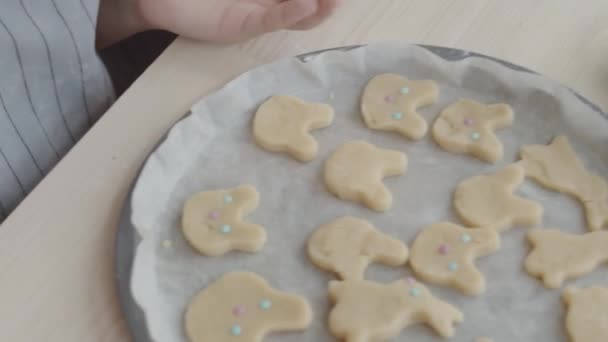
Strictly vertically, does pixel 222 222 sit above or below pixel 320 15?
below

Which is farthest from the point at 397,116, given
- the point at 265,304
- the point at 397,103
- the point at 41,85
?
the point at 41,85

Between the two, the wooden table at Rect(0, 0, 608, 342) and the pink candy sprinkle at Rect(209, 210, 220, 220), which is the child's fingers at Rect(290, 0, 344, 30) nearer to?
the wooden table at Rect(0, 0, 608, 342)

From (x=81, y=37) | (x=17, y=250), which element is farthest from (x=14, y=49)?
(x=17, y=250)

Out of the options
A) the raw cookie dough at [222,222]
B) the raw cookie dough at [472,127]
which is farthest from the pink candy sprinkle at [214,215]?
the raw cookie dough at [472,127]

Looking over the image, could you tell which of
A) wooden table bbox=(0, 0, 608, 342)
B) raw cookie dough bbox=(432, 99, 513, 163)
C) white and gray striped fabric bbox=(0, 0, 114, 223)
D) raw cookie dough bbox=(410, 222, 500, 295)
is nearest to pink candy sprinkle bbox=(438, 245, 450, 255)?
raw cookie dough bbox=(410, 222, 500, 295)

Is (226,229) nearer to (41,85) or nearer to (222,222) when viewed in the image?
(222,222)

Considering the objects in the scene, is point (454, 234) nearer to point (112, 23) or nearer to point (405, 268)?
point (405, 268)

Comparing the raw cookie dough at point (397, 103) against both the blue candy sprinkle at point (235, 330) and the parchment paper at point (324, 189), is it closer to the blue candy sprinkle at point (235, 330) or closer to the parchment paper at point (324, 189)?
the parchment paper at point (324, 189)
